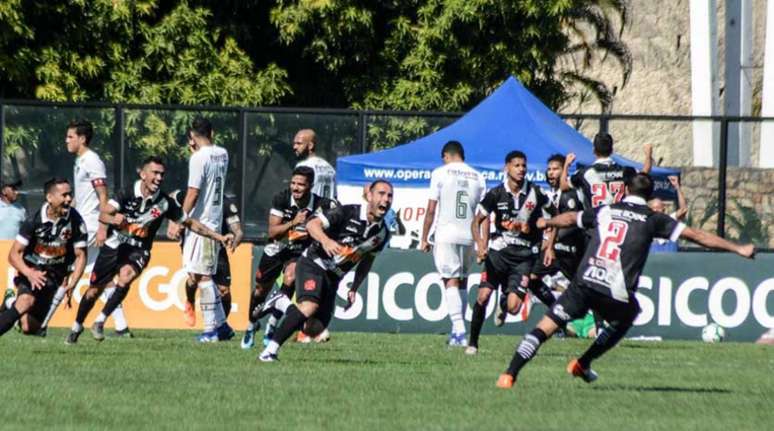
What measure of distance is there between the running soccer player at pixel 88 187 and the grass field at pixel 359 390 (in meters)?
1.26

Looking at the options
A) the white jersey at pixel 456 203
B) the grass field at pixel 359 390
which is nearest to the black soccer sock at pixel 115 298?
the grass field at pixel 359 390

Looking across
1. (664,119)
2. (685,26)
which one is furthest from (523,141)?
(685,26)

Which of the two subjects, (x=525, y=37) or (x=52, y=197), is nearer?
(x=52, y=197)

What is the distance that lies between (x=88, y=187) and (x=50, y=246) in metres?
2.65

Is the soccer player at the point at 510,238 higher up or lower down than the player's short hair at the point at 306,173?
lower down

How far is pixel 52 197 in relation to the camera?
54.7ft

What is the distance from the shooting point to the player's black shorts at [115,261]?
17766 millimetres

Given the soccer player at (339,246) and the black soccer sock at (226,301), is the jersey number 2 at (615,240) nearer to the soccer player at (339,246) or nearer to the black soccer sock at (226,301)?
the soccer player at (339,246)

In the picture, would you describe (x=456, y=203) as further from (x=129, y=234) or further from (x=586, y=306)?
(x=586, y=306)

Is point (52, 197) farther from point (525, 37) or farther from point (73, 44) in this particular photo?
point (525, 37)

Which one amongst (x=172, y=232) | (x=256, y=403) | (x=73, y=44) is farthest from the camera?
(x=73, y=44)

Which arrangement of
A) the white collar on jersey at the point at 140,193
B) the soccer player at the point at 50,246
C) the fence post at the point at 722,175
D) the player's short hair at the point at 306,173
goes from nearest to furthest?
the soccer player at the point at 50,246 → the player's short hair at the point at 306,173 → the white collar on jersey at the point at 140,193 → the fence post at the point at 722,175

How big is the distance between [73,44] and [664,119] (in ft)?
34.6

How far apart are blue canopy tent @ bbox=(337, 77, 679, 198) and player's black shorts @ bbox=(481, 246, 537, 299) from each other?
502 cm
